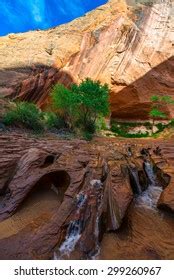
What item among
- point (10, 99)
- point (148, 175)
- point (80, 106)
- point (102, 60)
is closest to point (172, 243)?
point (148, 175)

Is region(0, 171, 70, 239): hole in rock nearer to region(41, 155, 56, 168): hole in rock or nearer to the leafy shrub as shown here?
region(41, 155, 56, 168): hole in rock

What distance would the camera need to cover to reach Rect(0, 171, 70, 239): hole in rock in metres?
6.71

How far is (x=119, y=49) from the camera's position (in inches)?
1085

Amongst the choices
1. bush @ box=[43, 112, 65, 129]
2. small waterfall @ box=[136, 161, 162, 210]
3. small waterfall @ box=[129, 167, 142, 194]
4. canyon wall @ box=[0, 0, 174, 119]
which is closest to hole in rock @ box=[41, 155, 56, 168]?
small waterfall @ box=[129, 167, 142, 194]

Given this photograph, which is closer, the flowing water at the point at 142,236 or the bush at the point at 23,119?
the flowing water at the point at 142,236

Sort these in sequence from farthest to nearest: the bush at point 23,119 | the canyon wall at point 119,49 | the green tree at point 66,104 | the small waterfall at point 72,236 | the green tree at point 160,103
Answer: the canyon wall at point 119,49, the green tree at point 160,103, the green tree at point 66,104, the bush at point 23,119, the small waterfall at point 72,236

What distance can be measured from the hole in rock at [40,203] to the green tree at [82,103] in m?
9.52

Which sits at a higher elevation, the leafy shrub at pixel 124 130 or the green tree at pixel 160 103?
the green tree at pixel 160 103

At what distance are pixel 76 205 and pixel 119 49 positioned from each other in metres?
23.6

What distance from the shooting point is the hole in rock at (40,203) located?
6715 millimetres

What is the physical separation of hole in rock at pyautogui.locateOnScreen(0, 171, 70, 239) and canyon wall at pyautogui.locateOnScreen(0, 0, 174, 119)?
17506mm

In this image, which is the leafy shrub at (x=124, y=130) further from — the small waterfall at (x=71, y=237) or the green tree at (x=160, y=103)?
the small waterfall at (x=71, y=237)

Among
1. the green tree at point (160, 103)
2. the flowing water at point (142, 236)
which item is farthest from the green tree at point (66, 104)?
the green tree at point (160, 103)
